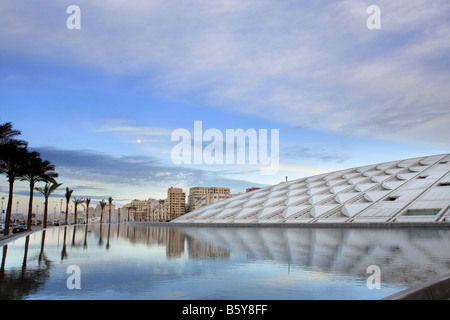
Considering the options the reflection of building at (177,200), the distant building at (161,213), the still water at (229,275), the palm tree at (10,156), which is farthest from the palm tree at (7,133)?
the reflection of building at (177,200)

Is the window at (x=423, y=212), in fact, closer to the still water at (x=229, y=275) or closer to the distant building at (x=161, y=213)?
the still water at (x=229, y=275)

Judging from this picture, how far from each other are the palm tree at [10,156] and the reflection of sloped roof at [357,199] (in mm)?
16590

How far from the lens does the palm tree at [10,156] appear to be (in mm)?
22656

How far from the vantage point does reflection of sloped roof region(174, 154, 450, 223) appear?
23.9 m

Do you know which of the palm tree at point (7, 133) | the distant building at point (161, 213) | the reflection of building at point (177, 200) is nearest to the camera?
the palm tree at point (7, 133)

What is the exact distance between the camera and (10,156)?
2612cm

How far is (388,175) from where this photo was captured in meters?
32.8

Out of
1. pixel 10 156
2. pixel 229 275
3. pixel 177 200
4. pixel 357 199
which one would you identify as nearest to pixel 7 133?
pixel 10 156

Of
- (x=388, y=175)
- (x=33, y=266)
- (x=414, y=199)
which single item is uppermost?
(x=388, y=175)

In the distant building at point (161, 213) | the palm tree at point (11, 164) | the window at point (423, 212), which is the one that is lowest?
the distant building at point (161, 213)
